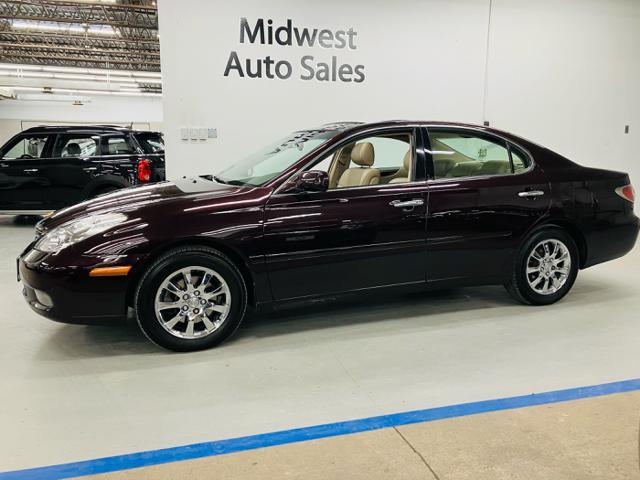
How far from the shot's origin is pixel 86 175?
298 inches

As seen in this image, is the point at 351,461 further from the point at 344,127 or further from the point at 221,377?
the point at 344,127

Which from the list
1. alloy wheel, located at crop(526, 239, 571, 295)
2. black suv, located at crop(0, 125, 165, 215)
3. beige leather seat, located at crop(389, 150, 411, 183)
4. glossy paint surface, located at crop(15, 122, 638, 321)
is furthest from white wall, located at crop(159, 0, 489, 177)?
alloy wheel, located at crop(526, 239, 571, 295)

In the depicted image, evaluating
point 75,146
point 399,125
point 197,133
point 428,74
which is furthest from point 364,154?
point 75,146

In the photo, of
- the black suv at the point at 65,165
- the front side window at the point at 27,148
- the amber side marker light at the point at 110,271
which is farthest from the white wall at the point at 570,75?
the front side window at the point at 27,148

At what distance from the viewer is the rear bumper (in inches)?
→ 158

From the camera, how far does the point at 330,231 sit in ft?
10.8

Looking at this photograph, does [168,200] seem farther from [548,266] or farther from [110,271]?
[548,266]

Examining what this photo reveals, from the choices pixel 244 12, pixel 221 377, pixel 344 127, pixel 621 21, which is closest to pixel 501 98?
pixel 621 21

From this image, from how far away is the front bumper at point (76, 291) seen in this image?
2.91m

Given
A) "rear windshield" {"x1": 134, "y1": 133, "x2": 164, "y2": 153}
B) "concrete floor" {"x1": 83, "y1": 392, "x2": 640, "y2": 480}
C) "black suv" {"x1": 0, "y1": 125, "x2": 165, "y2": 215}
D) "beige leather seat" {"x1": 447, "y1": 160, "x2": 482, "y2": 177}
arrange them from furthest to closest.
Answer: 1. "rear windshield" {"x1": 134, "y1": 133, "x2": 164, "y2": 153}
2. "black suv" {"x1": 0, "y1": 125, "x2": 165, "y2": 215}
3. "beige leather seat" {"x1": 447, "y1": 160, "x2": 482, "y2": 177}
4. "concrete floor" {"x1": 83, "y1": 392, "x2": 640, "y2": 480}

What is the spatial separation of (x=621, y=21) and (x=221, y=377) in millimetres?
7776

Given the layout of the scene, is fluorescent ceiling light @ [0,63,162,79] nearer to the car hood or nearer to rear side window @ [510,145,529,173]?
the car hood

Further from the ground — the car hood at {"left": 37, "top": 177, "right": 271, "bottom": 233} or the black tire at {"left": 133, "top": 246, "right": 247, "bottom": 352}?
the car hood at {"left": 37, "top": 177, "right": 271, "bottom": 233}

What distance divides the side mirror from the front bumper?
109cm
